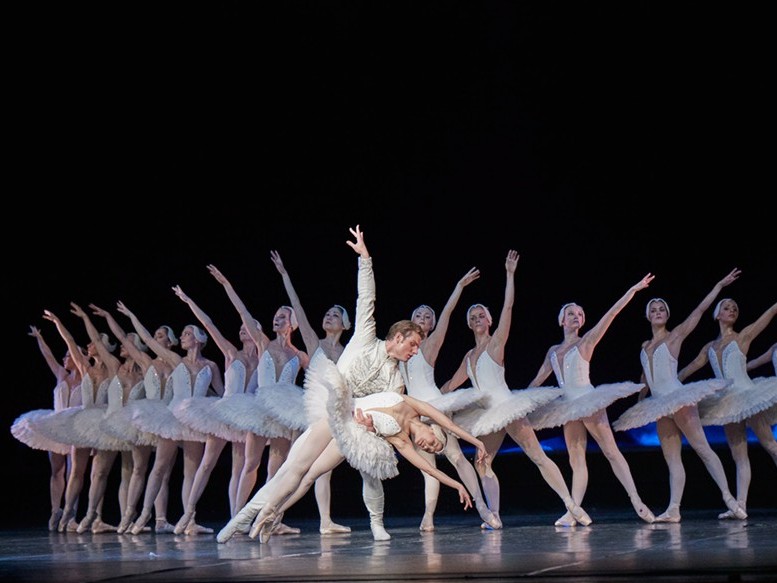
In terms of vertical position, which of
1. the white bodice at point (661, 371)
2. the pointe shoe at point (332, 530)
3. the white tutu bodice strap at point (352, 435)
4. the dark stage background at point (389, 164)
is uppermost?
the dark stage background at point (389, 164)

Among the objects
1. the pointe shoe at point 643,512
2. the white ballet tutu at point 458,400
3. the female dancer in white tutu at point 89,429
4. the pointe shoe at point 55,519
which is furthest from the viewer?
the pointe shoe at point 55,519

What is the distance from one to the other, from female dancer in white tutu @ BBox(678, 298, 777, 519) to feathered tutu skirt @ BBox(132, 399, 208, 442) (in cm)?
365

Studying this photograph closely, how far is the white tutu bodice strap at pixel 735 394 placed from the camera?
7512mm

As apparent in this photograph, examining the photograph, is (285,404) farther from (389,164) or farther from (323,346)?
(389,164)

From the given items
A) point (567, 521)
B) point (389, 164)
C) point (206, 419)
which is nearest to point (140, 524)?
point (206, 419)

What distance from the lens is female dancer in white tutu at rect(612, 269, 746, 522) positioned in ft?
24.0

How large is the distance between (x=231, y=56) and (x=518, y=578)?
27.7 feet

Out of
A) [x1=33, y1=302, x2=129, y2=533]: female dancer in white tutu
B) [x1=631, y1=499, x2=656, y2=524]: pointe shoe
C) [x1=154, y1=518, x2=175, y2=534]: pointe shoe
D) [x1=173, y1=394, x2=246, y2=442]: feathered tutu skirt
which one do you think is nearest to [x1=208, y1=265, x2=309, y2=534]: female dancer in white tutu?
[x1=173, y1=394, x2=246, y2=442]: feathered tutu skirt

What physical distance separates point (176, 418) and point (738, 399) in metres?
4.04

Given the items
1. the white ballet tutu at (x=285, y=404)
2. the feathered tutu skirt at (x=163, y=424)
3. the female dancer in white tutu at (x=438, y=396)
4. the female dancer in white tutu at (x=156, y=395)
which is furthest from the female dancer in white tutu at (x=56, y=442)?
the female dancer in white tutu at (x=438, y=396)

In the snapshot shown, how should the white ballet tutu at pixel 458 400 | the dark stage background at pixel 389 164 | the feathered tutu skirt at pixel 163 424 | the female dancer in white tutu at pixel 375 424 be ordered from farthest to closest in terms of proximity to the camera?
the dark stage background at pixel 389 164, the feathered tutu skirt at pixel 163 424, the white ballet tutu at pixel 458 400, the female dancer in white tutu at pixel 375 424

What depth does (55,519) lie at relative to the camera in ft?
29.9

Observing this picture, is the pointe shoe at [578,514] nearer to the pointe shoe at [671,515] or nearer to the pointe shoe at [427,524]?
the pointe shoe at [671,515]

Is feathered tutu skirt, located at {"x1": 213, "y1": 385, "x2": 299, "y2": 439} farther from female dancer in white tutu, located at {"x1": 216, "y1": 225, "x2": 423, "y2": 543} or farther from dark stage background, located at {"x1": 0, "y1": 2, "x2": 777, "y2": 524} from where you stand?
dark stage background, located at {"x1": 0, "y1": 2, "x2": 777, "y2": 524}
